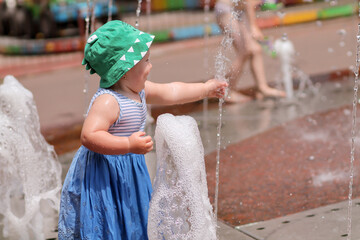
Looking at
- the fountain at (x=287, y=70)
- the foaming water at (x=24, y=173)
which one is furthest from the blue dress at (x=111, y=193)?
the fountain at (x=287, y=70)

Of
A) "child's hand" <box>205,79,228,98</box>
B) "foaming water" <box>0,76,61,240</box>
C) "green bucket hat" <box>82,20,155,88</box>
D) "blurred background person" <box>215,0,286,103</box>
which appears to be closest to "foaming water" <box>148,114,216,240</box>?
"green bucket hat" <box>82,20,155,88</box>

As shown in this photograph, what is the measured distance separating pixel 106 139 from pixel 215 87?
67 cm

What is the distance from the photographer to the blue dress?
2672 mm

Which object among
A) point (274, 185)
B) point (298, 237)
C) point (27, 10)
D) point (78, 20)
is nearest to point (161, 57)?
point (78, 20)

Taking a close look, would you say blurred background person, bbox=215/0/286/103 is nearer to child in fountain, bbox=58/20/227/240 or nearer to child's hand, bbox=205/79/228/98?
child's hand, bbox=205/79/228/98

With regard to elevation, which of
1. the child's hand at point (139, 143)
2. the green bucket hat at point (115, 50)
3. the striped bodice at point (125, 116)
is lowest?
the child's hand at point (139, 143)

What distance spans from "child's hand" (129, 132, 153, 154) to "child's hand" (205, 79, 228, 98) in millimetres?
547

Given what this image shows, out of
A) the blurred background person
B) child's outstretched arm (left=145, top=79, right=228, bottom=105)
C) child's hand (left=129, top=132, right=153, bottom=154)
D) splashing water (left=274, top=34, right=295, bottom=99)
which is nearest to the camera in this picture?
child's hand (left=129, top=132, right=153, bottom=154)

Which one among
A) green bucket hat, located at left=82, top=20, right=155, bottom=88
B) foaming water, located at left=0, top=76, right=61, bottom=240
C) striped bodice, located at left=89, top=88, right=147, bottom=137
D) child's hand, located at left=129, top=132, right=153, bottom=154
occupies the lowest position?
foaming water, located at left=0, top=76, right=61, bottom=240

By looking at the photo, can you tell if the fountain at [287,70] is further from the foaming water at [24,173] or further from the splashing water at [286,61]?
the foaming water at [24,173]

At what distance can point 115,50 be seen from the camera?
2.59 meters

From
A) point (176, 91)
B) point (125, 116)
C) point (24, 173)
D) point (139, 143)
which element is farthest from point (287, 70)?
point (139, 143)

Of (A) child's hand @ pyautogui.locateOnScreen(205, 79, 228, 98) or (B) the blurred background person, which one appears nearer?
(A) child's hand @ pyautogui.locateOnScreen(205, 79, 228, 98)

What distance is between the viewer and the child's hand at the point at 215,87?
2.96 metres
